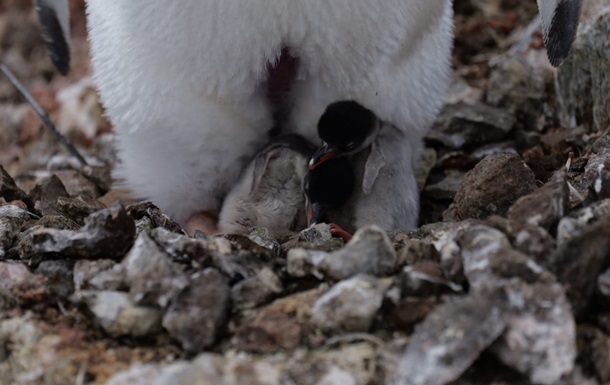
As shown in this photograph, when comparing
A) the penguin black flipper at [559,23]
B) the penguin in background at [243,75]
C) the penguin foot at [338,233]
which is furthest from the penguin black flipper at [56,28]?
the penguin black flipper at [559,23]

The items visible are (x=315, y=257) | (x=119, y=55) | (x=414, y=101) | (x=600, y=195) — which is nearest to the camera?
(x=315, y=257)

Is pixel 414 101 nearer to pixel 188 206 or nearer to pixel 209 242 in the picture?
pixel 188 206

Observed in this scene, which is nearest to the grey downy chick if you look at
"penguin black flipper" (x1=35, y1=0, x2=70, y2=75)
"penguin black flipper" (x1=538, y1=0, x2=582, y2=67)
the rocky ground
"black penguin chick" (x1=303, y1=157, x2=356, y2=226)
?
"black penguin chick" (x1=303, y1=157, x2=356, y2=226)

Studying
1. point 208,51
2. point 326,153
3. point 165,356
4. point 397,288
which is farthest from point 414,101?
point 165,356

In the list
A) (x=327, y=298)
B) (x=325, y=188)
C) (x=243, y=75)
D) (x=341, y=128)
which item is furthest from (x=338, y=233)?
(x=327, y=298)

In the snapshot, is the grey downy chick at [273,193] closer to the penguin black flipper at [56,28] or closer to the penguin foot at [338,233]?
the penguin foot at [338,233]
